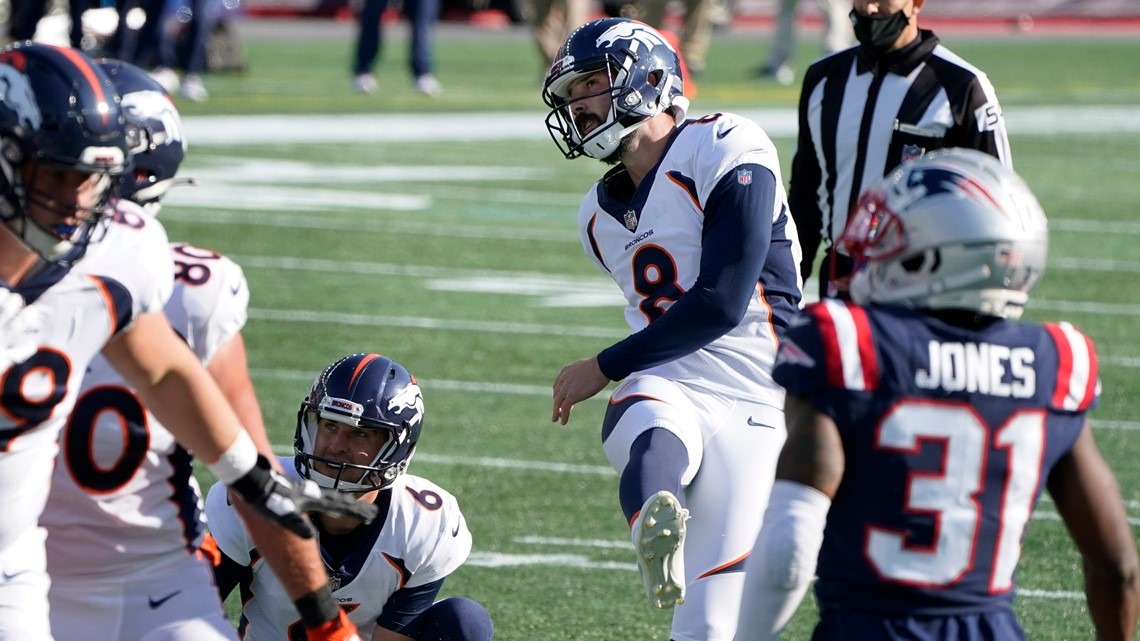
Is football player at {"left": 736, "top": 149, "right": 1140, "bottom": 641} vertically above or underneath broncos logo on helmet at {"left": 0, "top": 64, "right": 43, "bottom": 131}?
underneath

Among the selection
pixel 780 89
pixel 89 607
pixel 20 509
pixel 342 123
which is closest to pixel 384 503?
pixel 89 607

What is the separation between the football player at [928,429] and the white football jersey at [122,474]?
1.19 metres

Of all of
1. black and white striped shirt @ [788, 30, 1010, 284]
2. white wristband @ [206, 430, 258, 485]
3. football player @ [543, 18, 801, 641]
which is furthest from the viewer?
black and white striped shirt @ [788, 30, 1010, 284]

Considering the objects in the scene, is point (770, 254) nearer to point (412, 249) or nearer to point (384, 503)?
point (384, 503)

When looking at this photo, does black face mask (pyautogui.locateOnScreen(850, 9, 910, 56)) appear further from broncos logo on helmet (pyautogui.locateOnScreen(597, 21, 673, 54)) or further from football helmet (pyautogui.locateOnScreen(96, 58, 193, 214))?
football helmet (pyautogui.locateOnScreen(96, 58, 193, 214))

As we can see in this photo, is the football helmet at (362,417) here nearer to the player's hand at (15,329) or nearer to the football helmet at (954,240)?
the player's hand at (15,329)

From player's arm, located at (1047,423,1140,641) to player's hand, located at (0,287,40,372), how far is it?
163 centimetres

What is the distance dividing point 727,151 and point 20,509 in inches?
78.2

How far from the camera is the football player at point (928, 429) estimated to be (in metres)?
2.84

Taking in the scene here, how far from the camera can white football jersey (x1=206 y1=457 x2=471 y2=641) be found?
4.40m

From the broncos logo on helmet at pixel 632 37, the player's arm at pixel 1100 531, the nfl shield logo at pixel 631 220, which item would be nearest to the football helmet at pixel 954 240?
the player's arm at pixel 1100 531

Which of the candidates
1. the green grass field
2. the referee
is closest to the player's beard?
the referee

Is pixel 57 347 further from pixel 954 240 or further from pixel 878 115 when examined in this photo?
pixel 878 115

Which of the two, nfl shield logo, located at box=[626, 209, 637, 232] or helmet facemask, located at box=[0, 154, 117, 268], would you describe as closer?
helmet facemask, located at box=[0, 154, 117, 268]
